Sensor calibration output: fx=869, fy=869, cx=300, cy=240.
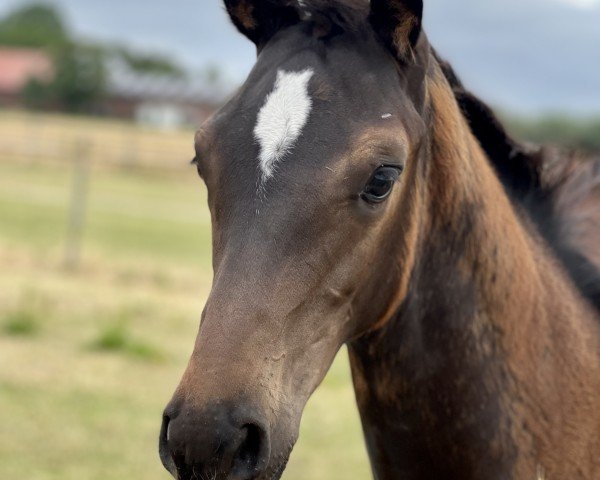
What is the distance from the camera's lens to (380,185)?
238cm

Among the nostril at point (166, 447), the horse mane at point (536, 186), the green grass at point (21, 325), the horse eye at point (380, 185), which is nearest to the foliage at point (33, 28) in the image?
the green grass at point (21, 325)

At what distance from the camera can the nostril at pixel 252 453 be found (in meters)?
2.05

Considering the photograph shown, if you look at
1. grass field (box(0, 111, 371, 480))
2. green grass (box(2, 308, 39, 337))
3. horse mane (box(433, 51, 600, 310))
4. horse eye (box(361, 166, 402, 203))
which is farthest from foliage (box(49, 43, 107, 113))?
horse eye (box(361, 166, 402, 203))

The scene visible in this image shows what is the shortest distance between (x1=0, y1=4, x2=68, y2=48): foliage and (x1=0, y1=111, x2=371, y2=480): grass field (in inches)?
2628

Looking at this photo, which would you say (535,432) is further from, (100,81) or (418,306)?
(100,81)

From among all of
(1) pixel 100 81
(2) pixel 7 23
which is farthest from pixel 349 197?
(2) pixel 7 23

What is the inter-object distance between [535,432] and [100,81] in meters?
55.8

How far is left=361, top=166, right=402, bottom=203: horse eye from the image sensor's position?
2363 mm

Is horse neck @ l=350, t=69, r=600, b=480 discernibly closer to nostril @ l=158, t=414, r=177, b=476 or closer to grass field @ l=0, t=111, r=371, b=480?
nostril @ l=158, t=414, r=177, b=476

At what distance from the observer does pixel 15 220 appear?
17.7 m

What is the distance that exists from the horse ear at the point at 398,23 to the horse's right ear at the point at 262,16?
25 cm

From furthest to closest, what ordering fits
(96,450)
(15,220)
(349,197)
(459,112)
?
(15,220), (96,450), (459,112), (349,197)

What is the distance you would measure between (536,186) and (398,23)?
97 cm

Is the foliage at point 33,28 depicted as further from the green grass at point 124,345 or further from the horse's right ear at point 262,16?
the horse's right ear at point 262,16
